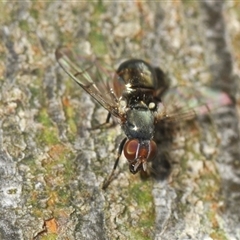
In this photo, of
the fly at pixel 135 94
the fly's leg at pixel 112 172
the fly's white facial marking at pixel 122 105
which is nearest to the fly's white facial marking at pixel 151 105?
the fly at pixel 135 94

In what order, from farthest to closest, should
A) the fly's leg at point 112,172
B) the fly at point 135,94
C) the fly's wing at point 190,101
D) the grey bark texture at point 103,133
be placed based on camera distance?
the fly's wing at point 190,101 → the fly at point 135,94 → the fly's leg at point 112,172 → the grey bark texture at point 103,133

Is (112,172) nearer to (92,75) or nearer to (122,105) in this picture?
(122,105)

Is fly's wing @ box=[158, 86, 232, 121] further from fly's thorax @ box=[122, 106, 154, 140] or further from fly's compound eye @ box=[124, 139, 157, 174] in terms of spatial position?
fly's compound eye @ box=[124, 139, 157, 174]

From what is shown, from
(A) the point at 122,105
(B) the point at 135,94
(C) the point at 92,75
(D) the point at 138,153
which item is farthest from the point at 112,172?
(C) the point at 92,75

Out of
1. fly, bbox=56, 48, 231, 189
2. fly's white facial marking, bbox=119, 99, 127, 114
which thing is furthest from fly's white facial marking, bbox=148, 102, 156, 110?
fly's white facial marking, bbox=119, 99, 127, 114

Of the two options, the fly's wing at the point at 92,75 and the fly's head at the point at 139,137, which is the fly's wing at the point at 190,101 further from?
the fly's wing at the point at 92,75

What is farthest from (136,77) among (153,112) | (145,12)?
(145,12)
